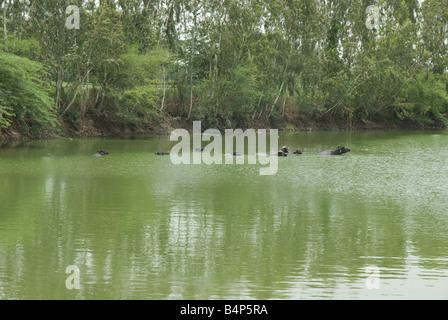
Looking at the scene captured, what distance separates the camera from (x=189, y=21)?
41.6 meters

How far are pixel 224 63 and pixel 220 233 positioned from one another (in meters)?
33.9

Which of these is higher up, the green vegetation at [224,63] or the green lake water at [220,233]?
the green vegetation at [224,63]

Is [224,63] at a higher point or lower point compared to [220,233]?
higher

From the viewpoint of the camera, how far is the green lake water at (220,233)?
731cm

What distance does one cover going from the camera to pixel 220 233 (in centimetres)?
1029

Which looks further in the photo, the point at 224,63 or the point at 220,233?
the point at 224,63

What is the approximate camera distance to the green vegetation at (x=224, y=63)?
106 feet

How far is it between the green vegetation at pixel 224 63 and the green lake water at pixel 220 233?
10.6 meters

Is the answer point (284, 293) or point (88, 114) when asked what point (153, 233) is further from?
point (88, 114)

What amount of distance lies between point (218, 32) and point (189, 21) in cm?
197

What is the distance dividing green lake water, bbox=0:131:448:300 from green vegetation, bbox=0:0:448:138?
1057 centimetres

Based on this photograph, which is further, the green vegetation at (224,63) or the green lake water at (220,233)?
the green vegetation at (224,63)
